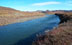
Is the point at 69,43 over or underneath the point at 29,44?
over

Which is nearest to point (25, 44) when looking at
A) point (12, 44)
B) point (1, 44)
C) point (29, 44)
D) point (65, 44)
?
point (29, 44)

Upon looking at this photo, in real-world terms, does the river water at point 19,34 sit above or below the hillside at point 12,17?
above

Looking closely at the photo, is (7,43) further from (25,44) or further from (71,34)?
(71,34)

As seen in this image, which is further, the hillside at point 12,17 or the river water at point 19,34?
the hillside at point 12,17

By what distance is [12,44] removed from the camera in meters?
20.5

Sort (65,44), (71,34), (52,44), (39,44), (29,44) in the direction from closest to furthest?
(65,44)
(52,44)
(39,44)
(71,34)
(29,44)

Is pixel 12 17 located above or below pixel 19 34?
below

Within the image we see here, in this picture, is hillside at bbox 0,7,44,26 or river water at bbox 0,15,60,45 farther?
hillside at bbox 0,7,44,26

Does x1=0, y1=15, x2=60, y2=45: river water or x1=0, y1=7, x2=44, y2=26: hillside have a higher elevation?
x1=0, y1=15, x2=60, y2=45: river water

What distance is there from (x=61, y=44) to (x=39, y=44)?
276 cm

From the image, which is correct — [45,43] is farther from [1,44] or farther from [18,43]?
[1,44]

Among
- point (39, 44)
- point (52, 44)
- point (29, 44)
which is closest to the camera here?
point (52, 44)

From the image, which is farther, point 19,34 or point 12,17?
point 12,17

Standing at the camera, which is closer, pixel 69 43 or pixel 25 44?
pixel 69 43
